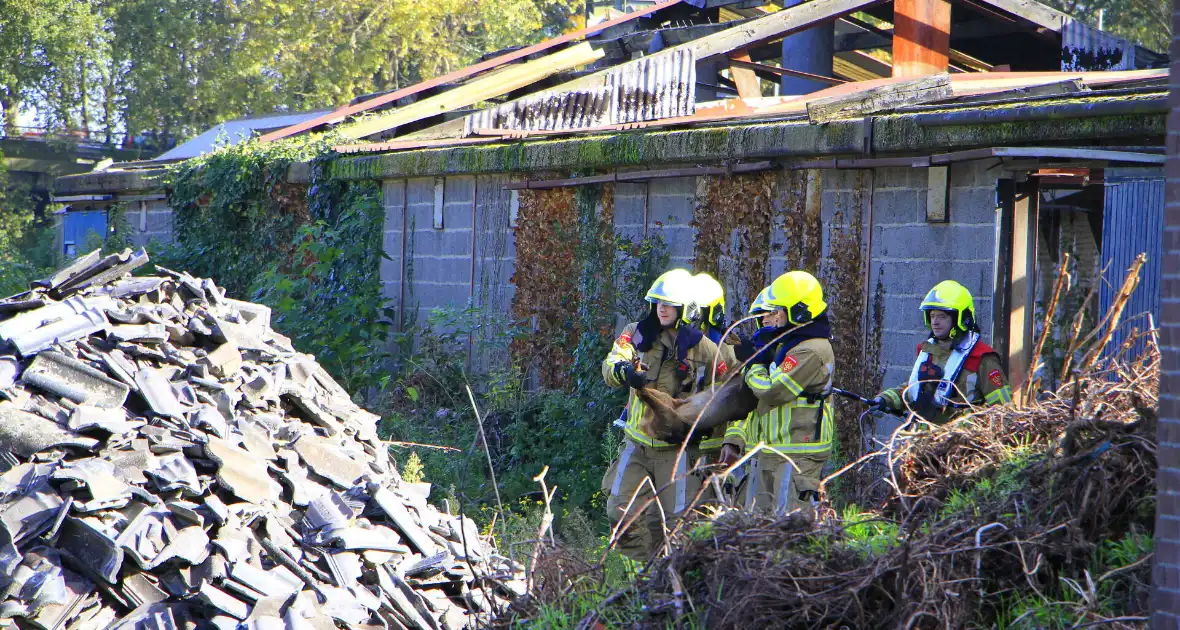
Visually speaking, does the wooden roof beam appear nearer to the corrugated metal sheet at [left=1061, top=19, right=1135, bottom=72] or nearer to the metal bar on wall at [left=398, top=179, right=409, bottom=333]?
the metal bar on wall at [left=398, top=179, right=409, bottom=333]

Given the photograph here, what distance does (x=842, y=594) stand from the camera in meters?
3.54

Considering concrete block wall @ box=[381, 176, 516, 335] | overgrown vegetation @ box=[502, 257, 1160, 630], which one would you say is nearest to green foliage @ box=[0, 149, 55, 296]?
concrete block wall @ box=[381, 176, 516, 335]

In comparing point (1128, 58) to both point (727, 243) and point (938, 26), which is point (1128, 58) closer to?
point (938, 26)

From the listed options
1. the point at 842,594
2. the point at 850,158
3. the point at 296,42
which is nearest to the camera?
the point at 842,594

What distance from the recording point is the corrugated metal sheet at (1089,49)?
1345 centimetres

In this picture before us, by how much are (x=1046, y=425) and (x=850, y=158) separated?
3532mm

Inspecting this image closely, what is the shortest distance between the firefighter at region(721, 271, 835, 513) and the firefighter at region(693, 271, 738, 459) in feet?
0.97

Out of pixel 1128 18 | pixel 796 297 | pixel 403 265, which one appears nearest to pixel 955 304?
pixel 796 297

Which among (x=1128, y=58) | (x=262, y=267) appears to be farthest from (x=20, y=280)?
(x=1128, y=58)

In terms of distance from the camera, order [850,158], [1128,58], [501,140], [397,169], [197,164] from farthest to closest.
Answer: [197,164] → [1128,58] → [397,169] → [501,140] → [850,158]

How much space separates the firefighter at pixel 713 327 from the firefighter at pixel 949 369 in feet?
3.03

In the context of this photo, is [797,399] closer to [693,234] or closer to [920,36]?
[693,234]

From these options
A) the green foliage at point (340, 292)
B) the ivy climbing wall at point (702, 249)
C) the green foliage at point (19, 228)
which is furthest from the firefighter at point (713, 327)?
the green foliage at point (19, 228)

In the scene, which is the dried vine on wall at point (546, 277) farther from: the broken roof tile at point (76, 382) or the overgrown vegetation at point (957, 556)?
the overgrown vegetation at point (957, 556)
